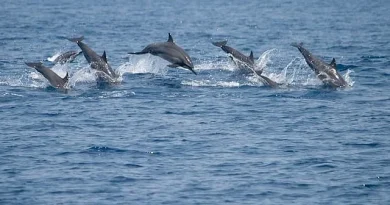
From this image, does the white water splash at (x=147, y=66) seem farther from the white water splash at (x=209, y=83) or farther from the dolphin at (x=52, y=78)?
the dolphin at (x=52, y=78)

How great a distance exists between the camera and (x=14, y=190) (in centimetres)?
1820

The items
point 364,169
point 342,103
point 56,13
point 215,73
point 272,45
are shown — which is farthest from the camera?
point 56,13

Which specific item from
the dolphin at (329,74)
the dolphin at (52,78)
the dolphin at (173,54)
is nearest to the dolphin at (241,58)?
the dolphin at (173,54)

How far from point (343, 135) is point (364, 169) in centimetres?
320

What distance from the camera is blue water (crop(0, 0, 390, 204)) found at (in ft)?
60.2

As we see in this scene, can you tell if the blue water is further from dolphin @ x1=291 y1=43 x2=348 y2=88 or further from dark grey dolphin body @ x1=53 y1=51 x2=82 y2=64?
dolphin @ x1=291 y1=43 x2=348 y2=88

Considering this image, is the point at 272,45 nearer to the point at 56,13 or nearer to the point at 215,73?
the point at 215,73

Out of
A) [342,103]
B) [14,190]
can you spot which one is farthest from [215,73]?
[14,190]

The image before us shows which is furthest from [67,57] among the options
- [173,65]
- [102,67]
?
[173,65]

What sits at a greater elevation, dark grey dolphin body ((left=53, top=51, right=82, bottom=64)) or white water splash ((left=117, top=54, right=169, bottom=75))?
dark grey dolphin body ((left=53, top=51, right=82, bottom=64))

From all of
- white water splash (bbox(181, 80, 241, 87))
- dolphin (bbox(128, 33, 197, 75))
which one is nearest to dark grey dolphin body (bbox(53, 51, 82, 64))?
dolphin (bbox(128, 33, 197, 75))

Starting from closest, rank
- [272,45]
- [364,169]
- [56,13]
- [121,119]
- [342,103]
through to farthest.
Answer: [364,169]
[121,119]
[342,103]
[272,45]
[56,13]

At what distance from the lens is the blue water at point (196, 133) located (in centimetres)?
1836

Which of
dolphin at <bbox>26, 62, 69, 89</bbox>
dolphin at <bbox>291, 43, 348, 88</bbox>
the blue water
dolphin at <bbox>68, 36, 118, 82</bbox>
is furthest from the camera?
dolphin at <bbox>68, 36, 118, 82</bbox>
